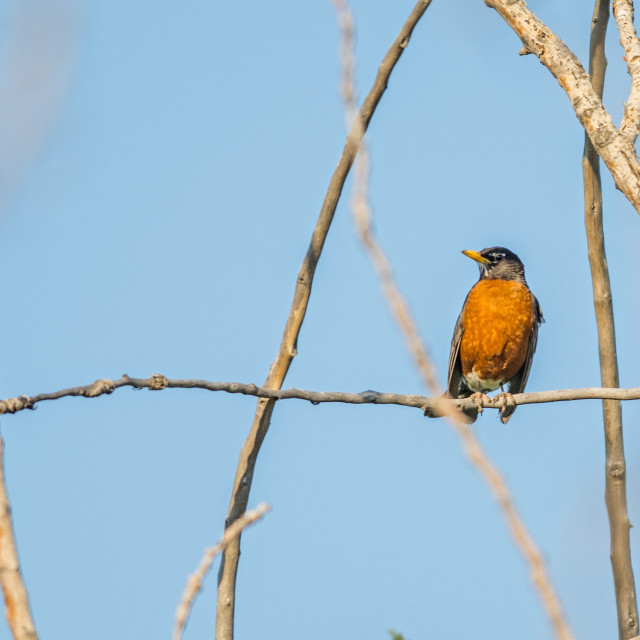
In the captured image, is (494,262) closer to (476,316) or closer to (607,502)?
(476,316)

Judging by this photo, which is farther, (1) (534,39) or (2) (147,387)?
(1) (534,39)

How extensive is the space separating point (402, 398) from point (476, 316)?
426cm

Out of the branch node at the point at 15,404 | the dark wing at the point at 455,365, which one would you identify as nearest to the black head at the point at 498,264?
the dark wing at the point at 455,365

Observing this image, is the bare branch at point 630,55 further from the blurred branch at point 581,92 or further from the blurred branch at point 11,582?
the blurred branch at point 11,582

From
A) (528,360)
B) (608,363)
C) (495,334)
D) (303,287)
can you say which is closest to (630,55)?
(608,363)

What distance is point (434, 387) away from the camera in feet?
4.17

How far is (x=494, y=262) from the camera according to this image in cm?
850


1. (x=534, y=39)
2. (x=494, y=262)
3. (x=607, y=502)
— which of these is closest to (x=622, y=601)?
(x=607, y=502)

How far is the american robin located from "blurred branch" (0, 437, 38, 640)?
6397 mm

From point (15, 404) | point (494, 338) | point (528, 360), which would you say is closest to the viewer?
point (15, 404)

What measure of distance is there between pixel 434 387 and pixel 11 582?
84 cm

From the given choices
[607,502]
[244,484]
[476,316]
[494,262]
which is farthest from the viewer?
[494,262]

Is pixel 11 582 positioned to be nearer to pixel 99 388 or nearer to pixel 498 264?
pixel 99 388

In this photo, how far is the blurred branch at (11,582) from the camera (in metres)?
1.55
